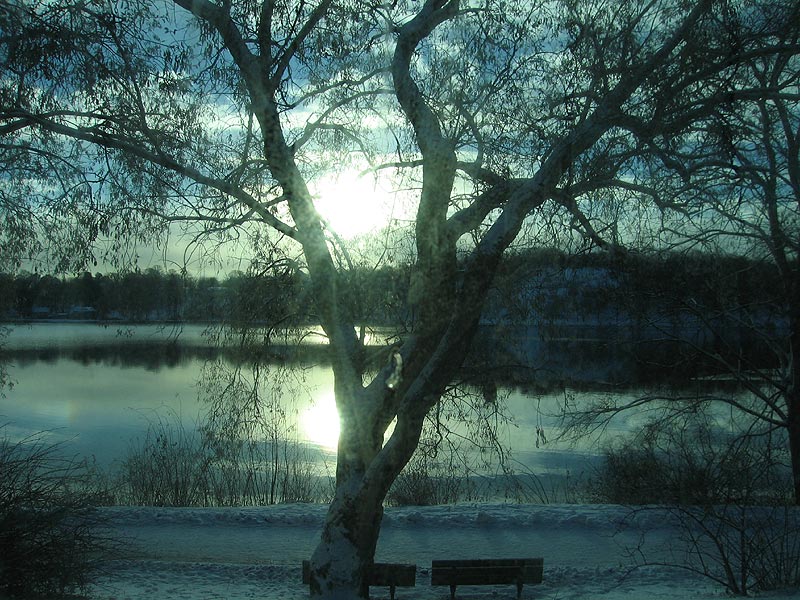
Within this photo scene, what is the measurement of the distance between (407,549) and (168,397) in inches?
533

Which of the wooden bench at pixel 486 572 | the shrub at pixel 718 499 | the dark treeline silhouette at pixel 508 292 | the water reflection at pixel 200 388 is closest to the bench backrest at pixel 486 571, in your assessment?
the wooden bench at pixel 486 572

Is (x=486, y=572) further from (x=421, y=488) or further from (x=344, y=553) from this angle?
(x=421, y=488)

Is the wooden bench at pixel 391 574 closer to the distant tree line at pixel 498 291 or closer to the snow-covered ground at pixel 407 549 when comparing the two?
the snow-covered ground at pixel 407 549

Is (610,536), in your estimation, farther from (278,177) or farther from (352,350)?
(278,177)

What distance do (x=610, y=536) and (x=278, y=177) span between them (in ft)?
17.1

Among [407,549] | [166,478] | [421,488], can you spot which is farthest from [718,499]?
[166,478]

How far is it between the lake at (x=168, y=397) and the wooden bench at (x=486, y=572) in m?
3.19

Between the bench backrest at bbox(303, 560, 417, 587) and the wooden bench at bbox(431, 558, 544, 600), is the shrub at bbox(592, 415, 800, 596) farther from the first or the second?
the bench backrest at bbox(303, 560, 417, 587)

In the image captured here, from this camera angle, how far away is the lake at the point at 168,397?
407 inches

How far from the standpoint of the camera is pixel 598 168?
20.6ft

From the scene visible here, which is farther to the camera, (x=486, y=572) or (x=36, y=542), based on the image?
(x=486, y=572)

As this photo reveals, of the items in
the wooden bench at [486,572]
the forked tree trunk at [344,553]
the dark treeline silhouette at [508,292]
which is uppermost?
→ the dark treeline silhouette at [508,292]

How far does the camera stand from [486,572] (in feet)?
20.3

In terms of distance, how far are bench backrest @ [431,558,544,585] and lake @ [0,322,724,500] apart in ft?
10.5
